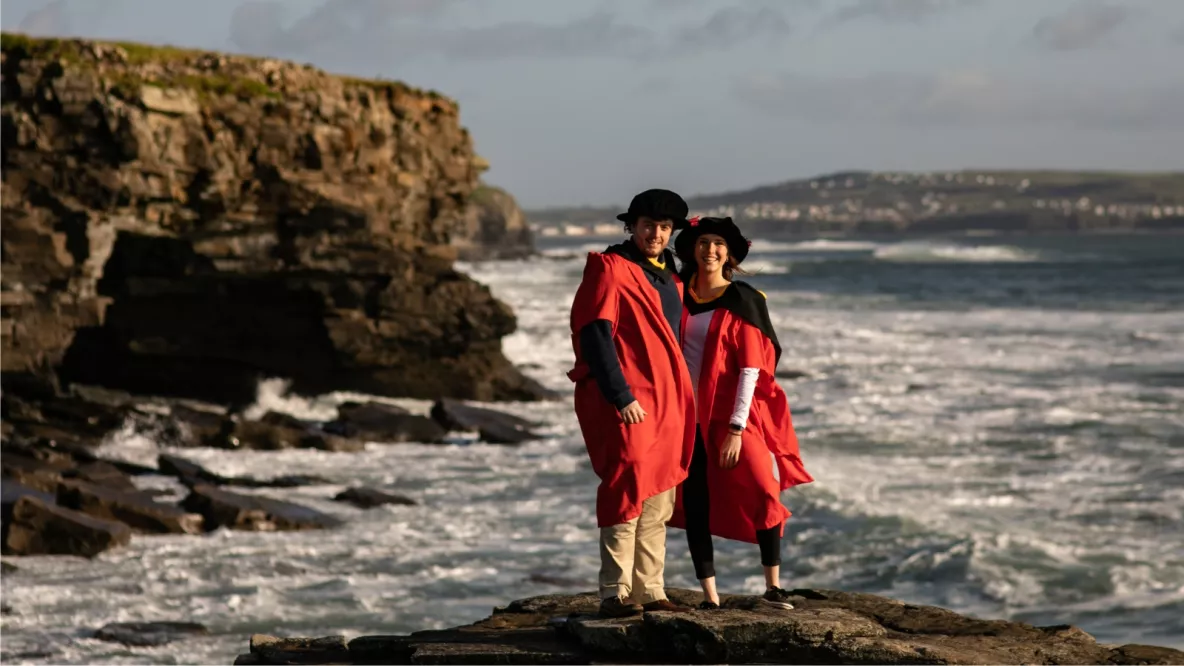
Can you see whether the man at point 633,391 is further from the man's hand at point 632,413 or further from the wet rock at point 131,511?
the wet rock at point 131,511

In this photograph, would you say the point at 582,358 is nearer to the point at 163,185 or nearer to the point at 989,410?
the point at 989,410

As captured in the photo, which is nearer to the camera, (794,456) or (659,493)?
(659,493)

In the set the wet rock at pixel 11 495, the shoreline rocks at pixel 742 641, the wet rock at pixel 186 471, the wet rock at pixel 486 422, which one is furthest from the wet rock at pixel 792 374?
the shoreline rocks at pixel 742 641

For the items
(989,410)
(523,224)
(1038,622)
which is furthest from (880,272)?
(1038,622)

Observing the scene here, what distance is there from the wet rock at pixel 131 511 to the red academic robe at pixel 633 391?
34.0 ft

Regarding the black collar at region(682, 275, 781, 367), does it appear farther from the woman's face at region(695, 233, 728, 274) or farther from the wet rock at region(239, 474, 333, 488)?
the wet rock at region(239, 474, 333, 488)

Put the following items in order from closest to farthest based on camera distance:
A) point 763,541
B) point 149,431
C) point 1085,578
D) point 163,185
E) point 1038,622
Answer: point 763,541 → point 1038,622 → point 1085,578 → point 149,431 → point 163,185

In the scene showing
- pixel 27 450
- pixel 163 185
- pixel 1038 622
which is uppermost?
pixel 163 185

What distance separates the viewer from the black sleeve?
675 cm

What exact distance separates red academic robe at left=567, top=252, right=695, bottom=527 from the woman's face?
1.18 ft

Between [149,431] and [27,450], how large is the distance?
11.0 feet

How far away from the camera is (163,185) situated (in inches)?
1110

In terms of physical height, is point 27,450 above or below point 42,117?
below

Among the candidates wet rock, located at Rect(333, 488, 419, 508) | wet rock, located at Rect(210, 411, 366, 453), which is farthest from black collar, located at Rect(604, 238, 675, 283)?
wet rock, located at Rect(210, 411, 366, 453)
